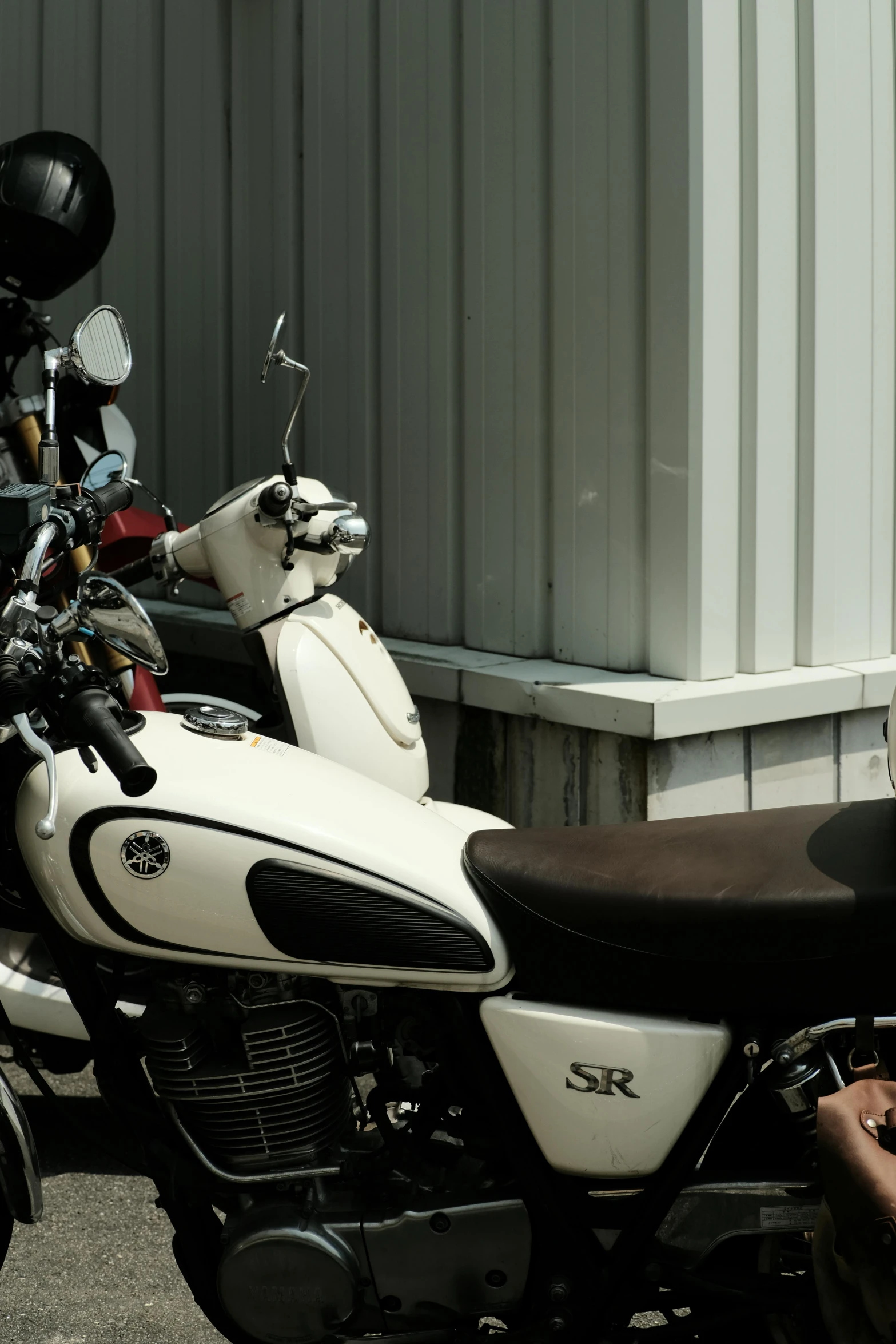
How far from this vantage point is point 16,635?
1849mm

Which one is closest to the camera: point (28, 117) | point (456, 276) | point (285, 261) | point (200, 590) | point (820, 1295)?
point (820, 1295)

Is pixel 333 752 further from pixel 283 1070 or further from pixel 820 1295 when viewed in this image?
pixel 820 1295

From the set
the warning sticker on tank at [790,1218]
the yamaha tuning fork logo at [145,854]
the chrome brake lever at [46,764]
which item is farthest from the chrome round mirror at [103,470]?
the warning sticker on tank at [790,1218]

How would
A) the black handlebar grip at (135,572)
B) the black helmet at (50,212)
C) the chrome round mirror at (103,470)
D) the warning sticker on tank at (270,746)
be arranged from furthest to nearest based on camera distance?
the black helmet at (50,212) → the black handlebar grip at (135,572) → the chrome round mirror at (103,470) → the warning sticker on tank at (270,746)

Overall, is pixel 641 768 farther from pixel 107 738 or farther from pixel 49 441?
pixel 107 738

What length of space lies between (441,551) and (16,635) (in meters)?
2.37

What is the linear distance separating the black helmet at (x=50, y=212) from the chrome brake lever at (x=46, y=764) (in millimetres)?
2230

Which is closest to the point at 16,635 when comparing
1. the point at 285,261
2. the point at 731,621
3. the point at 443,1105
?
the point at 443,1105

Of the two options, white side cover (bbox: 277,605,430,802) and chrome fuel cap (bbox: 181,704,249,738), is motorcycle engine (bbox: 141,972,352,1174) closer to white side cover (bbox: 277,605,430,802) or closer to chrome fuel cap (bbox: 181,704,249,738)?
chrome fuel cap (bbox: 181,704,249,738)

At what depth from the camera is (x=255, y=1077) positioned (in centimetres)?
192

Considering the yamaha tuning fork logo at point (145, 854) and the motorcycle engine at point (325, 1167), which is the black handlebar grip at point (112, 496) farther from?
the motorcycle engine at point (325, 1167)

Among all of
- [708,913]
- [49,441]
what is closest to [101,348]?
[49,441]

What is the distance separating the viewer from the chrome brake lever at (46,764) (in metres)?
1.69

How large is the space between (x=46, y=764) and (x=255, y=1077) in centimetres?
54
